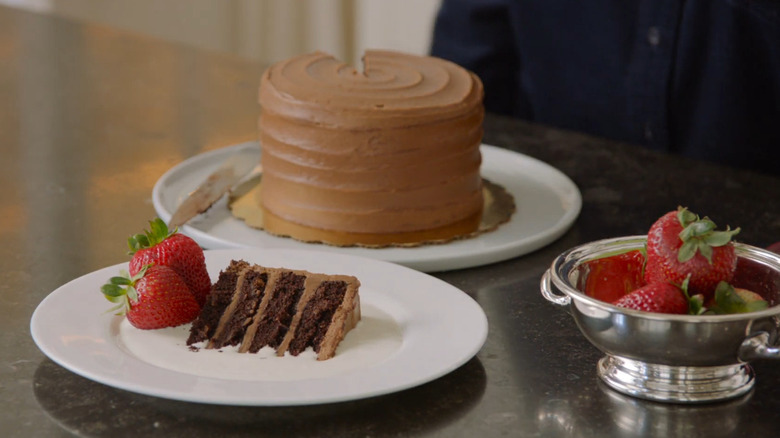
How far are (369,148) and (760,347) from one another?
55 centimetres

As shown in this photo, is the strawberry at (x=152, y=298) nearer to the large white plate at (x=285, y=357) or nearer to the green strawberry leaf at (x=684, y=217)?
the large white plate at (x=285, y=357)

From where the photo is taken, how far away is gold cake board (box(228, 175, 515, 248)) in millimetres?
1319

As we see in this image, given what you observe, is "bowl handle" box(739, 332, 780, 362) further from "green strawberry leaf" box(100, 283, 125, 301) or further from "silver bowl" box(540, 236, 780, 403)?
"green strawberry leaf" box(100, 283, 125, 301)

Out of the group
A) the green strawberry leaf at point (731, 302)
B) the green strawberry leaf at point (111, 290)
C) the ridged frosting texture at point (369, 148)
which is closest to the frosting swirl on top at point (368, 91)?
the ridged frosting texture at point (369, 148)

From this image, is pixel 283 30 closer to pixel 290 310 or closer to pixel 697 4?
pixel 697 4

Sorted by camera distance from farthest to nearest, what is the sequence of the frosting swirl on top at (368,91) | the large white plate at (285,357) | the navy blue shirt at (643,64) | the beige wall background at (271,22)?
the beige wall background at (271,22) → the navy blue shirt at (643,64) → the frosting swirl on top at (368,91) → the large white plate at (285,357)

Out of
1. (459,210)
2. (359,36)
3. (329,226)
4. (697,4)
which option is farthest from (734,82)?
(359,36)

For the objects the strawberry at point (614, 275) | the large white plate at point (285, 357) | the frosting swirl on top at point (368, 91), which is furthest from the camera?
the frosting swirl on top at point (368, 91)

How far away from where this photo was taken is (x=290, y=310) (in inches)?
41.9

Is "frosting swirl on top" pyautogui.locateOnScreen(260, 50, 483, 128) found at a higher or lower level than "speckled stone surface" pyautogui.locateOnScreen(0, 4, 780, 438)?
higher

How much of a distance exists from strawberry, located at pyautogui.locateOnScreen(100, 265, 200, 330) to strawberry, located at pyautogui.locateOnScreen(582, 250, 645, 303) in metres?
0.39

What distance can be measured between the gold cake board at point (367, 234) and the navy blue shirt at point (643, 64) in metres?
0.67

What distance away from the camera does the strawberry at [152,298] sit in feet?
3.33

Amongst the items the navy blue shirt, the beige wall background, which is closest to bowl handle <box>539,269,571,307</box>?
the navy blue shirt
